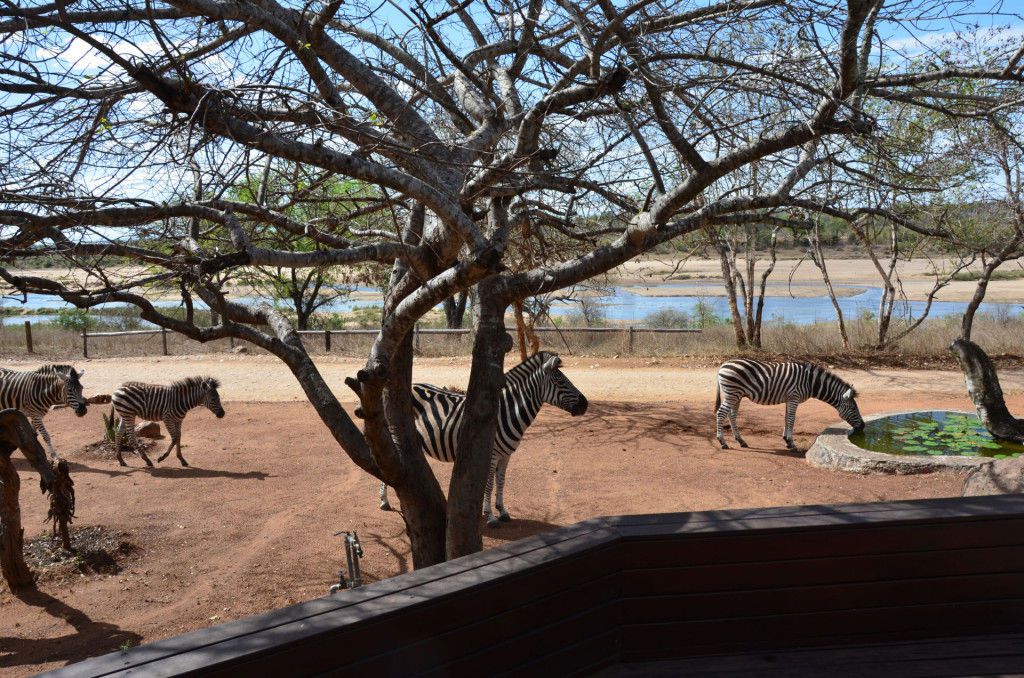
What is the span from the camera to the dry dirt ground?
241 inches

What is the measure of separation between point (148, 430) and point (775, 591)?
11.0m

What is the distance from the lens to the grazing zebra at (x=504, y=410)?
8047 millimetres

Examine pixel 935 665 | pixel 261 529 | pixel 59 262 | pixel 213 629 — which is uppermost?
pixel 59 262

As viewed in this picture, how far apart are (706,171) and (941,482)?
567 centimetres

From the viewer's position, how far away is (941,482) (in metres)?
8.19

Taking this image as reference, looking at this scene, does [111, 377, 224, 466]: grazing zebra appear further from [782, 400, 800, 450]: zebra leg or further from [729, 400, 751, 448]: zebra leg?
[782, 400, 800, 450]: zebra leg

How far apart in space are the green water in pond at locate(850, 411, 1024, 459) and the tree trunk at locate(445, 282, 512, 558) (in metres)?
6.35

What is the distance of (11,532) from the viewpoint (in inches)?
251

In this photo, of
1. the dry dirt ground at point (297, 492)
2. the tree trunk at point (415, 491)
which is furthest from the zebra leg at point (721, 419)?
the tree trunk at point (415, 491)

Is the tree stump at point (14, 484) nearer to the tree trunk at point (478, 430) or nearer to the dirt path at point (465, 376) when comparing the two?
the tree trunk at point (478, 430)

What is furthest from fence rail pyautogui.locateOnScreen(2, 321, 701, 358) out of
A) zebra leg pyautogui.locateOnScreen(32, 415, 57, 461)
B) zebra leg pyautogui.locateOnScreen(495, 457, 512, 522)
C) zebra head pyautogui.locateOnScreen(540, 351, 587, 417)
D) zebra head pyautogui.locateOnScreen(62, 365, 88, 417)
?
zebra leg pyautogui.locateOnScreen(495, 457, 512, 522)

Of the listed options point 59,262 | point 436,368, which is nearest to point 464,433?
point 59,262

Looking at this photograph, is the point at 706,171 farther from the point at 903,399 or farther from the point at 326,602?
the point at 903,399

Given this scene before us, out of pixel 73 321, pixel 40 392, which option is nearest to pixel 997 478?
pixel 40 392
